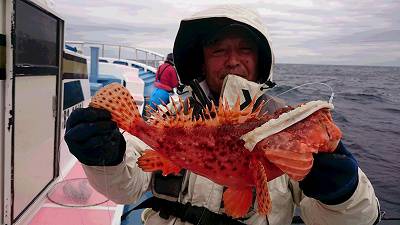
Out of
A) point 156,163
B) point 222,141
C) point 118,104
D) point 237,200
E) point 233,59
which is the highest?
point 233,59

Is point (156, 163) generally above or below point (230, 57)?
below

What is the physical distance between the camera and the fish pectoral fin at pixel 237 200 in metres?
1.84

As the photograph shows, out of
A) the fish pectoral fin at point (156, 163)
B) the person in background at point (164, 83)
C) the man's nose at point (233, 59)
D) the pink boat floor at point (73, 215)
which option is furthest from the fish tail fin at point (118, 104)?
the person in background at point (164, 83)

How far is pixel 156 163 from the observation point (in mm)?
1845

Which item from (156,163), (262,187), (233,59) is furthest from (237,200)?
(233,59)

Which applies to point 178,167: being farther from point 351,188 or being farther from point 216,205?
point 351,188

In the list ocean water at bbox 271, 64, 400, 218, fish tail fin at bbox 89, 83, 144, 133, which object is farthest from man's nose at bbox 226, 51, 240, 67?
ocean water at bbox 271, 64, 400, 218

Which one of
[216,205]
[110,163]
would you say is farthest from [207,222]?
[110,163]

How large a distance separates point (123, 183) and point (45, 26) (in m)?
2.49

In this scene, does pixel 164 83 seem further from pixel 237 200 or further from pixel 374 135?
pixel 237 200

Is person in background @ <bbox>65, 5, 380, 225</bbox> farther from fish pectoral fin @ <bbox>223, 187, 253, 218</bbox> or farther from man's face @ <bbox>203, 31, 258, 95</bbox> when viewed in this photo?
fish pectoral fin @ <bbox>223, 187, 253, 218</bbox>

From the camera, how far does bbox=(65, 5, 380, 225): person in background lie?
1850 mm

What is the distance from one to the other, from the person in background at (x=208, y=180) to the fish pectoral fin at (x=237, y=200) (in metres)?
0.19

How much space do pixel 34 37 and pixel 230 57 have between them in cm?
213
